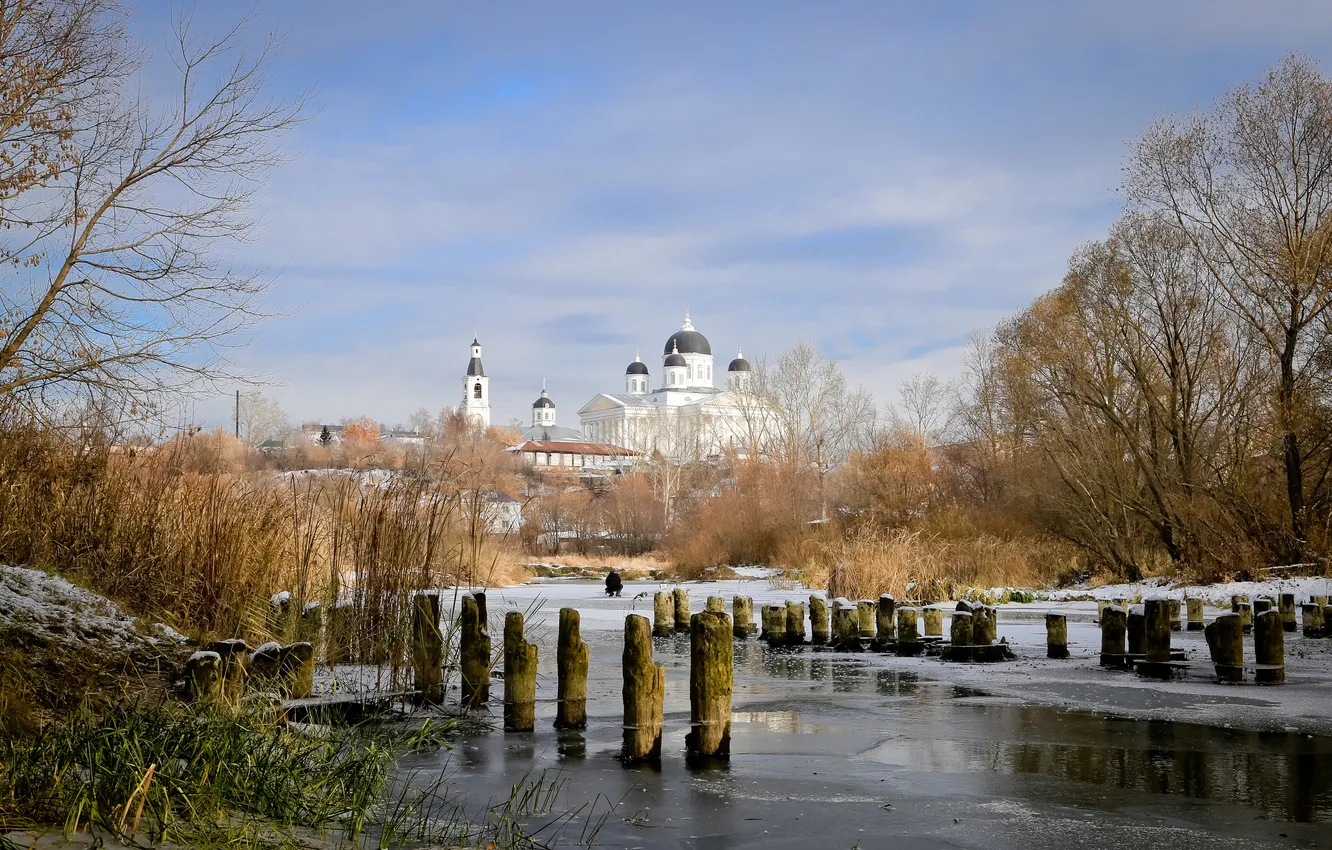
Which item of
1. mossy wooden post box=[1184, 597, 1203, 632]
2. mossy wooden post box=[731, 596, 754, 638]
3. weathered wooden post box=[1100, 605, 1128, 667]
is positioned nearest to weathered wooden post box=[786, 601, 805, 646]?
mossy wooden post box=[731, 596, 754, 638]

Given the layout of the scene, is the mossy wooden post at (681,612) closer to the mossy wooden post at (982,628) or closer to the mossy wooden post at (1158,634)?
the mossy wooden post at (982,628)

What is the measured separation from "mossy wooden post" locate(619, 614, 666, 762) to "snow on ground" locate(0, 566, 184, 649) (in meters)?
4.28

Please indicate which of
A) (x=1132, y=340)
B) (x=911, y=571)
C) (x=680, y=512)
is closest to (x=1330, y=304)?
(x=1132, y=340)

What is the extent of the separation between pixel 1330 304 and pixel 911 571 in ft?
33.2

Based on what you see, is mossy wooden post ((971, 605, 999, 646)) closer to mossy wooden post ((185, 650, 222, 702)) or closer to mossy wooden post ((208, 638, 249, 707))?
mossy wooden post ((208, 638, 249, 707))

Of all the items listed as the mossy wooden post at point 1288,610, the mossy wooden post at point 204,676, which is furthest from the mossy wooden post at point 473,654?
the mossy wooden post at point 1288,610

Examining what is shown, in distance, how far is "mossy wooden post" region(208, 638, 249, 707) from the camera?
7552 mm

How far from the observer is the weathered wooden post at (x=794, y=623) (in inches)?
608

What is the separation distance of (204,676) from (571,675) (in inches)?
106

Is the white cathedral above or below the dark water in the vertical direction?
above

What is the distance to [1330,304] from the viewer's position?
2233 centimetres

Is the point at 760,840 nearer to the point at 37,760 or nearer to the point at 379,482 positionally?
the point at 37,760

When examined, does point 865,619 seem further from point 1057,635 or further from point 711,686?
point 711,686

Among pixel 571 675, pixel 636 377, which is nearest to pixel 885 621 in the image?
pixel 571 675
